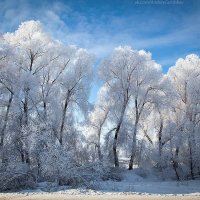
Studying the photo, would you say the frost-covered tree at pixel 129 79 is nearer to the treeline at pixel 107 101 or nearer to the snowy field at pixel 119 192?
the treeline at pixel 107 101

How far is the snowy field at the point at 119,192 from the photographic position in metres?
21.9

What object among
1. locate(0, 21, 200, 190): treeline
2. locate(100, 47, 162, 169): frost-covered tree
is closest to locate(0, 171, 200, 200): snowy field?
locate(0, 21, 200, 190): treeline

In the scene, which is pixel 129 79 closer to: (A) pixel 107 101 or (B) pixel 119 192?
(A) pixel 107 101

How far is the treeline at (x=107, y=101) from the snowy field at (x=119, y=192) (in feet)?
8.22

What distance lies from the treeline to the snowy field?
8.22 feet

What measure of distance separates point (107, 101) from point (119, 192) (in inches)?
688

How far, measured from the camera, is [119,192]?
2500 centimetres

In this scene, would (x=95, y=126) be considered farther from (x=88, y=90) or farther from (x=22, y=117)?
(x=22, y=117)

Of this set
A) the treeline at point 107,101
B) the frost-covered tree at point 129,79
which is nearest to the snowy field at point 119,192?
the treeline at point 107,101

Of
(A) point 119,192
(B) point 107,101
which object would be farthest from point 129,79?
(A) point 119,192

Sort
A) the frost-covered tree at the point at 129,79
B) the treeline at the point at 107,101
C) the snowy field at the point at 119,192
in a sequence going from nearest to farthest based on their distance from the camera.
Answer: the snowy field at the point at 119,192, the treeline at the point at 107,101, the frost-covered tree at the point at 129,79

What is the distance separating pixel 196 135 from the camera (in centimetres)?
3672

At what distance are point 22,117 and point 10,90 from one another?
2.79m

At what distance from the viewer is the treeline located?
3309 centimetres
